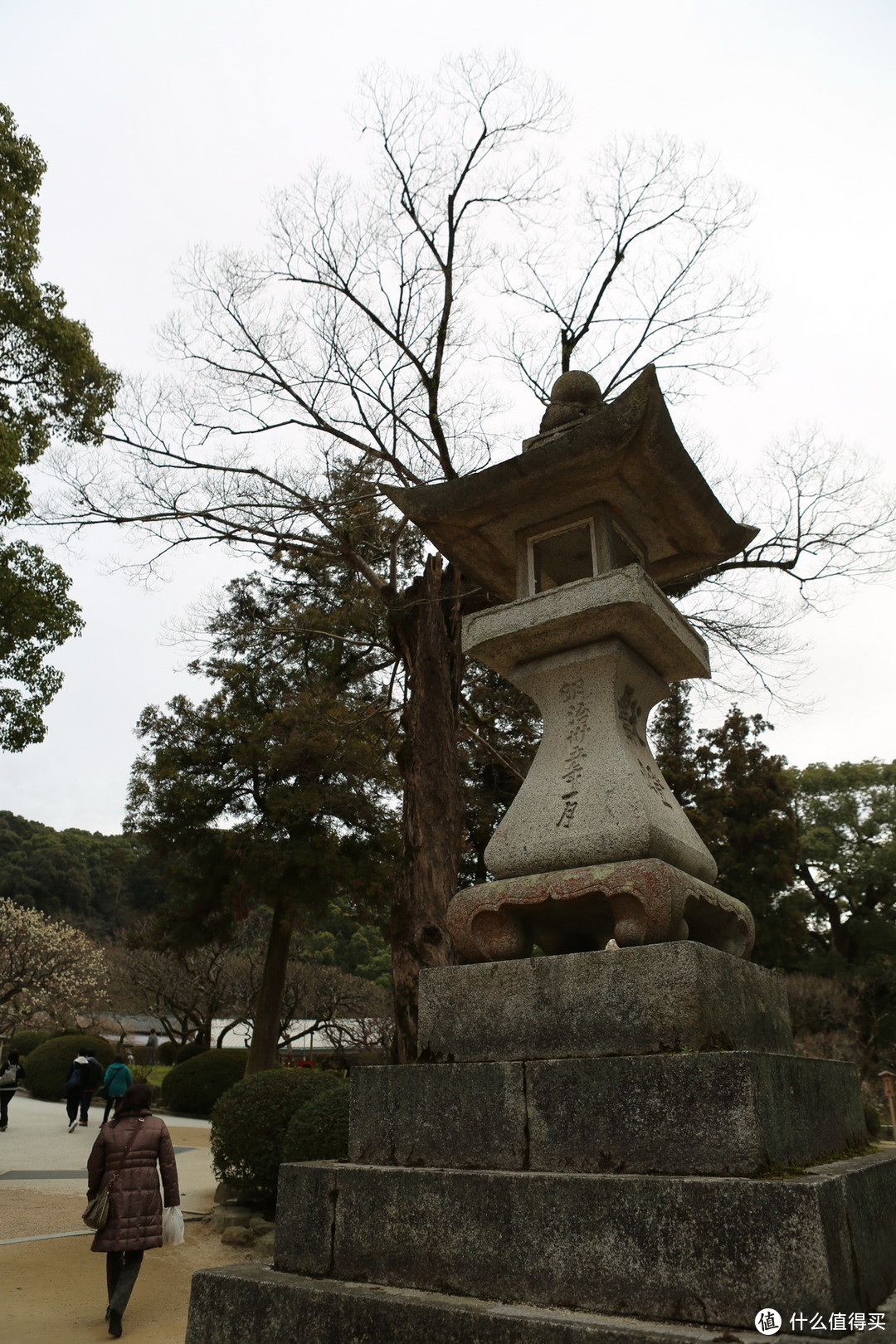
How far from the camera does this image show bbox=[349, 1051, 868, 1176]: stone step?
2.52m

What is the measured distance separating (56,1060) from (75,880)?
24605mm

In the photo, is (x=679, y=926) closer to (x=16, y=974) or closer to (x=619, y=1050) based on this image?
(x=619, y=1050)

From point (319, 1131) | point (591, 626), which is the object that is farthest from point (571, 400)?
point (319, 1131)

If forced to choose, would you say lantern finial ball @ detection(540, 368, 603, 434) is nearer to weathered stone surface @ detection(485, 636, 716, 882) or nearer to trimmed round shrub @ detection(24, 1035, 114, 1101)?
weathered stone surface @ detection(485, 636, 716, 882)

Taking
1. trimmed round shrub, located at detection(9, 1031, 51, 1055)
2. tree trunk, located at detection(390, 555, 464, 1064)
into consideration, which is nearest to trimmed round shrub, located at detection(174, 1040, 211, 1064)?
trimmed round shrub, located at detection(9, 1031, 51, 1055)

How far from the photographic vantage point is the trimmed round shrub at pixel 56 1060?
19094 millimetres

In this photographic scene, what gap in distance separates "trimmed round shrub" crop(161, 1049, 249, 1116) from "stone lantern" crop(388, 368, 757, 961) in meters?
15.5

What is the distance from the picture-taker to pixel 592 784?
3.54 meters

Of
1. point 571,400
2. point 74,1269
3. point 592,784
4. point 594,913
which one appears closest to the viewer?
point 594,913

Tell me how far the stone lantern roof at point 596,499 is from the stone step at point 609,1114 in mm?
2164

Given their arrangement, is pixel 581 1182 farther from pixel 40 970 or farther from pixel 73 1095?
pixel 40 970

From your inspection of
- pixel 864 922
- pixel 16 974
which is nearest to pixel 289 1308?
pixel 16 974

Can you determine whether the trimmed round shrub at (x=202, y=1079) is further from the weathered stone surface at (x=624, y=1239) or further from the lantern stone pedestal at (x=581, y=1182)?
the weathered stone surface at (x=624, y=1239)

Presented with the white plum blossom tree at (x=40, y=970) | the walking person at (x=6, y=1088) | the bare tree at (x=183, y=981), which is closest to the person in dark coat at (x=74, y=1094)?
the walking person at (x=6, y=1088)
